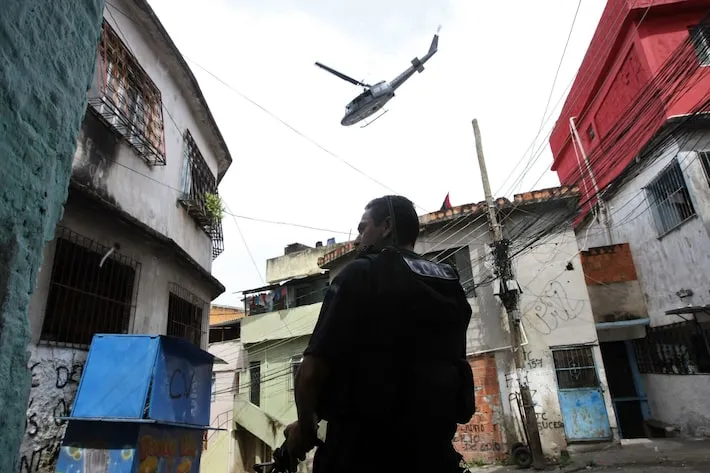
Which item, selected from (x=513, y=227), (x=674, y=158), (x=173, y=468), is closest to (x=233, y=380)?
(x=513, y=227)

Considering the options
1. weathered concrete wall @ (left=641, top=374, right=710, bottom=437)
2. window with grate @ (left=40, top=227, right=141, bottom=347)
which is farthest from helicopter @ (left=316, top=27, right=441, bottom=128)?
weathered concrete wall @ (left=641, top=374, right=710, bottom=437)

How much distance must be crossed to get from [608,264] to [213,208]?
11120mm

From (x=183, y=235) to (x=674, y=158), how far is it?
10.9 meters

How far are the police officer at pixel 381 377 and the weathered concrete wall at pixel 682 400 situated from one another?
1082 cm

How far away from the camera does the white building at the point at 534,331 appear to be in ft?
32.9

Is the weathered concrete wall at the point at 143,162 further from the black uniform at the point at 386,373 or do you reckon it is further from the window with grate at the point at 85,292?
the black uniform at the point at 386,373

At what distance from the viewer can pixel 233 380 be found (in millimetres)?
18109

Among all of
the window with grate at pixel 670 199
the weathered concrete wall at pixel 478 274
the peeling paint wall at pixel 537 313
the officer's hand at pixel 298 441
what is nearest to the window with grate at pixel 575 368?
the peeling paint wall at pixel 537 313

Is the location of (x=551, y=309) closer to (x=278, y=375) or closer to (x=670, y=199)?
(x=670, y=199)

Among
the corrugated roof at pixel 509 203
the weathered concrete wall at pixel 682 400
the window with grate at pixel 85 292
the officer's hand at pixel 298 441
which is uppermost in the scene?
the corrugated roof at pixel 509 203

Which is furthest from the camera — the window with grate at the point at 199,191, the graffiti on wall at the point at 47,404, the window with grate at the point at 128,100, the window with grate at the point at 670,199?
the window with grate at the point at 670,199

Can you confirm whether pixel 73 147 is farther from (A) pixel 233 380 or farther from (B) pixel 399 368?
(A) pixel 233 380

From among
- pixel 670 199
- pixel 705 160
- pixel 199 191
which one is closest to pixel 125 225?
pixel 199 191

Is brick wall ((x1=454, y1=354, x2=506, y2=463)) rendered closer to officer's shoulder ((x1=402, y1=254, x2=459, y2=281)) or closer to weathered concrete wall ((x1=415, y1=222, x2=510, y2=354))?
weathered concrete wall ((x1=415, y1=222, x2=510, y2=354))
